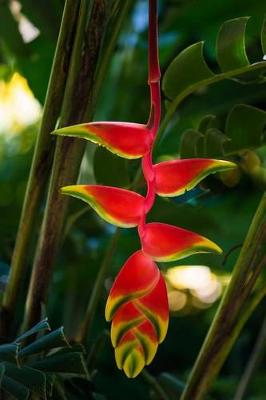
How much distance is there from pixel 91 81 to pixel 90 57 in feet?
0.05

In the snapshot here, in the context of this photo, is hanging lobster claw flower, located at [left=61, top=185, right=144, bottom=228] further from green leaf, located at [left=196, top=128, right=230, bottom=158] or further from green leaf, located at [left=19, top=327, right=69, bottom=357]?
green leaf, located at [left=196, top=128, right=230, bottom=158]

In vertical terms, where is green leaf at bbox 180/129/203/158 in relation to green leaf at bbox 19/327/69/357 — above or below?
above

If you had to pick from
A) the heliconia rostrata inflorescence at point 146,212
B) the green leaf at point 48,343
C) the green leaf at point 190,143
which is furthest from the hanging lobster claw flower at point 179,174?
the green leaf at point 190,143

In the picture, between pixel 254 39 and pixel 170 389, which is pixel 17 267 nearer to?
pixel 170 389

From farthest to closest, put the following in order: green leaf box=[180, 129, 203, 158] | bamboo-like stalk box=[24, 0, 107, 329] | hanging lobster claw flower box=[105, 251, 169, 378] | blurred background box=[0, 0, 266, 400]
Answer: blurred background box=[0, 0, 266, 400], green leaf box=[180, 129, 203, 158], bamboo-like stalk box=[24, 0, 107, 329], hanging lobster claw flower box=[105, 251, 169, 378]

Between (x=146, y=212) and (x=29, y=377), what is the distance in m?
0.12

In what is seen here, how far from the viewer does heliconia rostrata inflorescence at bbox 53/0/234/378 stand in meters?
0.35

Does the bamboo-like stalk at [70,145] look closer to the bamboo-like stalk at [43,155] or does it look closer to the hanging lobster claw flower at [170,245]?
the bamboo-like stalk at [43,155]

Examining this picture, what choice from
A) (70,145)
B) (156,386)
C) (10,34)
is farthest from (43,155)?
(10,34)

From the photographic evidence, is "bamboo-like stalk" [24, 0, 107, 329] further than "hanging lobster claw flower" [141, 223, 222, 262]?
Yes

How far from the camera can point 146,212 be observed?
355 millimetres

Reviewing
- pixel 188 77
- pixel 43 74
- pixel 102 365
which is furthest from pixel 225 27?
pixel 102 365

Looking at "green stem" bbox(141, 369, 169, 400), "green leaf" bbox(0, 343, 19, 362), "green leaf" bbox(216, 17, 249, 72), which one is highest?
"green leaf" bbox(216, 17, 249, 72)

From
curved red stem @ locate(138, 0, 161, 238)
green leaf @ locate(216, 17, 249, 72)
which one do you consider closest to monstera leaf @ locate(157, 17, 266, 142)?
green leaf @ locate(216, 17, 249, 72)
